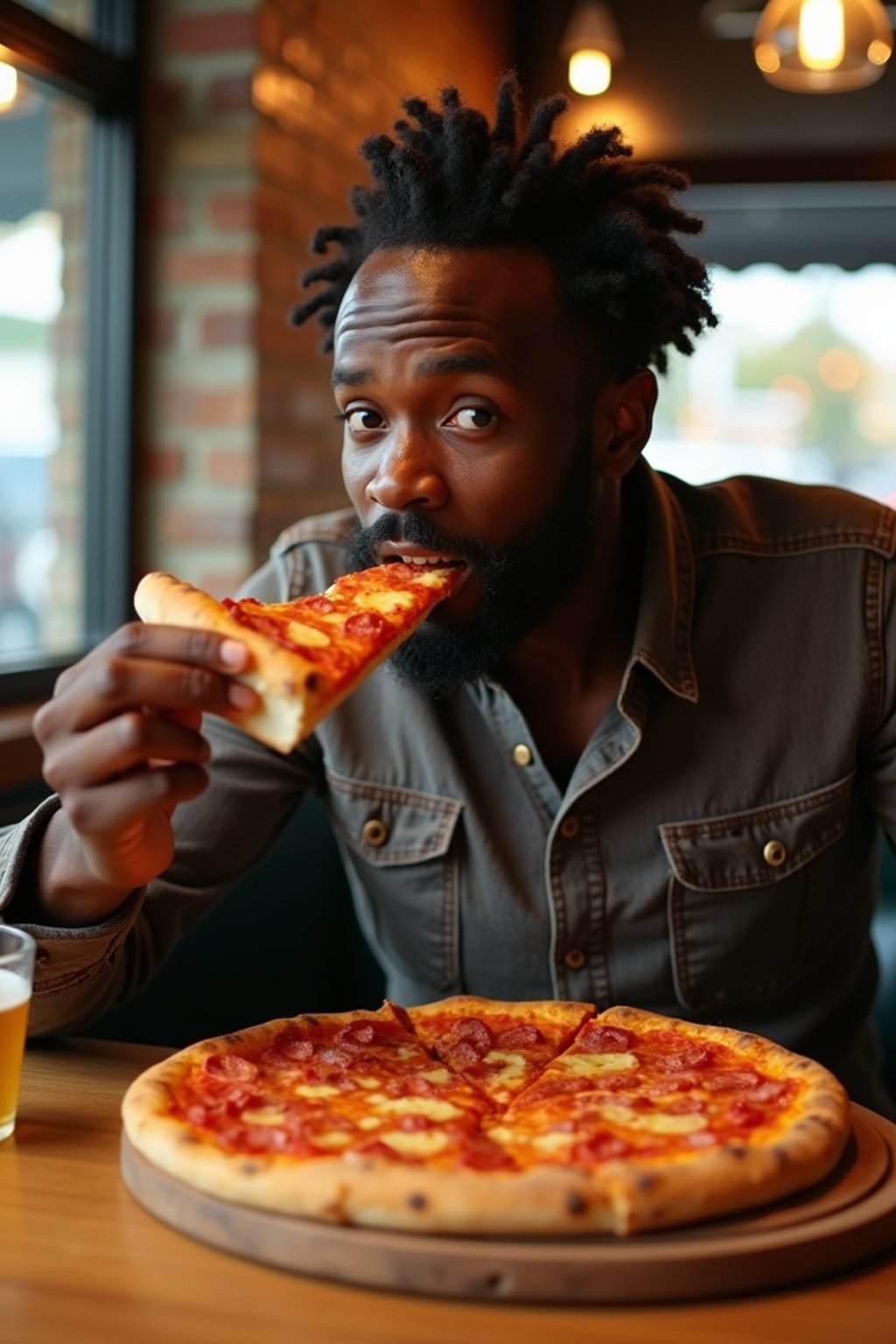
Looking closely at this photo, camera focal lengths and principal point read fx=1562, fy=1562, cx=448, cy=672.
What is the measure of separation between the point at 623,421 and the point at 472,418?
0.32 meters

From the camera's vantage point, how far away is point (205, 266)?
3.84 m

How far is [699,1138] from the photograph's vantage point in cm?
123

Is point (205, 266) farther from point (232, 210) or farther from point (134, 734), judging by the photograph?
point (134, 734)

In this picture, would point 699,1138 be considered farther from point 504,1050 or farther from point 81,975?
point 81,975

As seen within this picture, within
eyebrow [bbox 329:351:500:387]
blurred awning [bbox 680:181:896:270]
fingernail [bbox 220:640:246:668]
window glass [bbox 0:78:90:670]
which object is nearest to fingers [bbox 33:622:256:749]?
fingernail [bbox 220:640:246:668]

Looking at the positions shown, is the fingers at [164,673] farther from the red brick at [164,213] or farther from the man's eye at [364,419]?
the red brick at [164,213]

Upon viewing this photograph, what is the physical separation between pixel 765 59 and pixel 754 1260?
12.4ft

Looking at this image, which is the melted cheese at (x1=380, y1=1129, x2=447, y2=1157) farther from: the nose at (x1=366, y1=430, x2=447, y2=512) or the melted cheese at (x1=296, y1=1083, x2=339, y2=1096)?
the nose at (x1=366, y1=430, x2=447, y2=512)

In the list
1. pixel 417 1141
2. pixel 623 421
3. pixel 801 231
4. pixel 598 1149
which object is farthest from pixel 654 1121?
pixel 801 231

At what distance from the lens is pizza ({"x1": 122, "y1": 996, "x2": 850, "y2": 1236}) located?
111cm

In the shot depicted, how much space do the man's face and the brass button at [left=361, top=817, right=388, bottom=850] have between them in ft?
0.85

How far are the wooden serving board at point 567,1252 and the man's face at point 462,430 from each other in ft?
2.79

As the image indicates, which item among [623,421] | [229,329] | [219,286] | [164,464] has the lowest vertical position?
[164,464]

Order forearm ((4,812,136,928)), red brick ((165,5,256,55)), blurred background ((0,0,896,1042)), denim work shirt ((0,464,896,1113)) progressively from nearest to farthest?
forearm ((4,812,136,928)) < denim work shirt ((0,464,896,1113)) < blurred background ((0,0,896,1042)) < red brick ((165,5,256,55))
